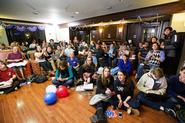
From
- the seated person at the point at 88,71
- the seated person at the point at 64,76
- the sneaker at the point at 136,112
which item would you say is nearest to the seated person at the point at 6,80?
the seated person at the point at 64,76

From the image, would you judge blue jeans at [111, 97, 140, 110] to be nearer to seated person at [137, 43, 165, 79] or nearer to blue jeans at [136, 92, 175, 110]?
blue jeans at [136, 92, 175, 110]

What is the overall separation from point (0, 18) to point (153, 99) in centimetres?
807

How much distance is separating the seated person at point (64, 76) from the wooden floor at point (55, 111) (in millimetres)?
470

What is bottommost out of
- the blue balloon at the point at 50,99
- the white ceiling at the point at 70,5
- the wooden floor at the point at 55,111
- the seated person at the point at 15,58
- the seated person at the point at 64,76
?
the wooden floor at the point at 55,111

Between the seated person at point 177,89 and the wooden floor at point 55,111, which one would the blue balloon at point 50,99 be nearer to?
the wooden floor at point 55,111

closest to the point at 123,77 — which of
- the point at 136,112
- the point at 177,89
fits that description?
the point at 136,112

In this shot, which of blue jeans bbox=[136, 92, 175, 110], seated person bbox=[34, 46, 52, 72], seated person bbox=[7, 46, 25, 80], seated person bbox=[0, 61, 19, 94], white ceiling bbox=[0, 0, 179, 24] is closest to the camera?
blue jeans bbox=[136, 92, 175, 110]

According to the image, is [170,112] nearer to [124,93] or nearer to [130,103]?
[130,103]

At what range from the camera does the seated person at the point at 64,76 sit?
308cm

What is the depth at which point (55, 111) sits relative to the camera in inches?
84.0

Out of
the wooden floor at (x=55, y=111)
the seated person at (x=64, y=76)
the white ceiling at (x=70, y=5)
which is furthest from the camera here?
the white ceiling at (x=70, y=5)

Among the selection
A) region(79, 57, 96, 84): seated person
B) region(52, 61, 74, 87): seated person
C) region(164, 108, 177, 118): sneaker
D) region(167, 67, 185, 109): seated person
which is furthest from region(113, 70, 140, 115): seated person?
region(52, 61, 74, 87): seated person

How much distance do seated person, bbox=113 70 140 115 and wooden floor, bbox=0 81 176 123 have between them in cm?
16

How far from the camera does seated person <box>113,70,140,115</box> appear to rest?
2.05m
